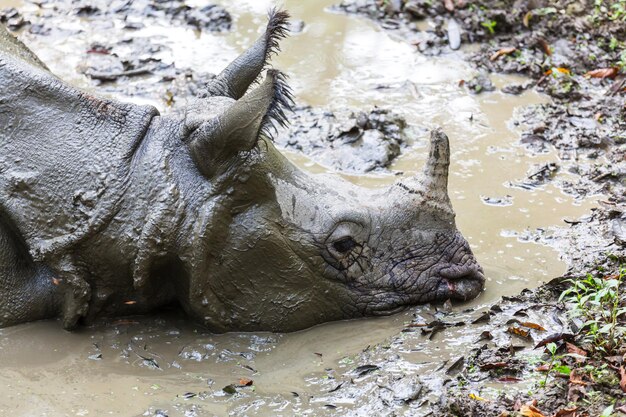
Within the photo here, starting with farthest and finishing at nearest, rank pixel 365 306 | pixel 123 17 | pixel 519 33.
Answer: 1. pixel 123 17
2. pixel 519 33
3. pixel 365 306

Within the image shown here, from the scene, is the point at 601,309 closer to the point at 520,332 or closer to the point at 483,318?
the point at 520,332

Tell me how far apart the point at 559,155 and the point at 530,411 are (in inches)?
159

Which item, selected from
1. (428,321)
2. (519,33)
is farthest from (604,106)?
(428,321)

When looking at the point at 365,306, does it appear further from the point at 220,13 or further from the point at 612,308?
the point at 220,13

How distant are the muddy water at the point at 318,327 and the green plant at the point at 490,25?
2.05 ft

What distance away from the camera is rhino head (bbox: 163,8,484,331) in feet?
16.8

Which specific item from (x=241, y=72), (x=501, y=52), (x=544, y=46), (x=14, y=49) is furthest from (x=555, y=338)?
(x=544, y=46)

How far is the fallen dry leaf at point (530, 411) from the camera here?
3.98 m

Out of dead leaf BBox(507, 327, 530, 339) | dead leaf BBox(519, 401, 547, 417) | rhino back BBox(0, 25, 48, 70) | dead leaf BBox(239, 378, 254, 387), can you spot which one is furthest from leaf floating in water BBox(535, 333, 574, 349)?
Result: rhino back BBox(0, 25, 48, 70)

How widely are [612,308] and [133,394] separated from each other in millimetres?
2453

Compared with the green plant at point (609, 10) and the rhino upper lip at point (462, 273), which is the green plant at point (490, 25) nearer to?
the green plant at point (609, 10)

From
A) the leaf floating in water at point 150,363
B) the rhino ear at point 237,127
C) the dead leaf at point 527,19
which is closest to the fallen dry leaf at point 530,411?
the rhino ear at point 237,127

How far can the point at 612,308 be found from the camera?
15.9 ft

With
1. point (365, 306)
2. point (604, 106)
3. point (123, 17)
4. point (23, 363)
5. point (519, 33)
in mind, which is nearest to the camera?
point (23, 363)
